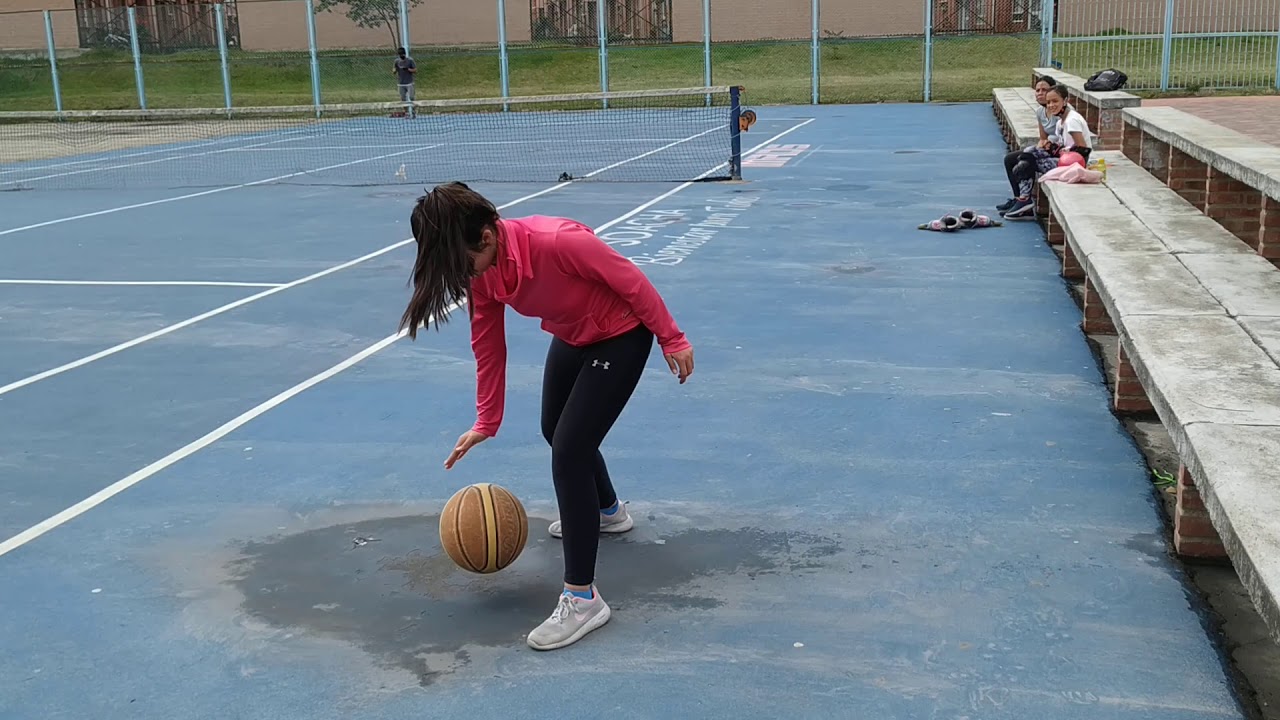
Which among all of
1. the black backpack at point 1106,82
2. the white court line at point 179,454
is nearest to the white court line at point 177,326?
the white court line at point 179,454

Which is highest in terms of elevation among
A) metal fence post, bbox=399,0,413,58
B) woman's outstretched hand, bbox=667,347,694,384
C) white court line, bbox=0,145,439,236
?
metal fence post, bbox=399,0,413,58

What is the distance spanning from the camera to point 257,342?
8969 millimetres

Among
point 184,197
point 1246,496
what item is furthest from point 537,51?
point 1246,496

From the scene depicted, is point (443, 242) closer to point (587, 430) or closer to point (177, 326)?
point (587, 430)

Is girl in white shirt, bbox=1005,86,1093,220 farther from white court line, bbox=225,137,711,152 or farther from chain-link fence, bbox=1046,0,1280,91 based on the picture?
chain-link fence, bbox=1046,0,1280,91

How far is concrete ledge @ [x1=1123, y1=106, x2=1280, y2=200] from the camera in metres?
7.28

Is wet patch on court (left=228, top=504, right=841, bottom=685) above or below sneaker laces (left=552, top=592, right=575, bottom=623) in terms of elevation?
below

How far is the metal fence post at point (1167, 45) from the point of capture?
3072 centimetres

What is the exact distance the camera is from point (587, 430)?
4.35 metres

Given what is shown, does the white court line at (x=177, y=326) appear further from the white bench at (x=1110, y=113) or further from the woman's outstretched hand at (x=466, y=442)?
the white bench at (x=1110, y=113)

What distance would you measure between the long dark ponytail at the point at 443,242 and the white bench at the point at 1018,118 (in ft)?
37.1

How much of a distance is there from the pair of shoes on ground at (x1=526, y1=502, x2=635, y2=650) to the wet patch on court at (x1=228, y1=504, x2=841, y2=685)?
11 centimetres

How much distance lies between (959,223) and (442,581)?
914cm

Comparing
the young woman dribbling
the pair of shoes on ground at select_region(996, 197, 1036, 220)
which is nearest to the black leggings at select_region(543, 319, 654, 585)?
the young woman dribbling
